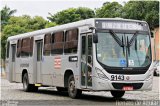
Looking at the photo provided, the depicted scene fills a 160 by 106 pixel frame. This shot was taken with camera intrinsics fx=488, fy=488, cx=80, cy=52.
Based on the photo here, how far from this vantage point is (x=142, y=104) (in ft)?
51.8

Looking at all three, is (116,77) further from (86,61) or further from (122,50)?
(86,61)

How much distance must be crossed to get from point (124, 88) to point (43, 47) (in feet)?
21.2

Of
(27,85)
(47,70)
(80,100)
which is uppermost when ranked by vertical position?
(47,70)

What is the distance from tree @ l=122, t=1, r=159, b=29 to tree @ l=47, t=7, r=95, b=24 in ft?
46.6

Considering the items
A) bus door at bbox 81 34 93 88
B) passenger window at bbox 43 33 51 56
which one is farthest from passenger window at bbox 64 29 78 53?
passenger window at bbox 43 33 51 56

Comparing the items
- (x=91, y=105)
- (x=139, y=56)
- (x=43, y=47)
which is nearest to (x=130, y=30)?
(x=139, y=56)

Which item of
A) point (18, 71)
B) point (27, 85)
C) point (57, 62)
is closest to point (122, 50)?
point (57, 62)

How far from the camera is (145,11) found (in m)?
64.9

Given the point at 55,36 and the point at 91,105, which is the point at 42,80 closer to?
the point at 55,36

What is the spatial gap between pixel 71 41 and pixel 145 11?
47.0 m

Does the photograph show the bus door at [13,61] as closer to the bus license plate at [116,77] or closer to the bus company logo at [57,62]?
the bus company logo at [57,62]

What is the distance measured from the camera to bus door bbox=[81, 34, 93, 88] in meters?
17.4

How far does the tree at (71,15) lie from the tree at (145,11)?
46.6ft

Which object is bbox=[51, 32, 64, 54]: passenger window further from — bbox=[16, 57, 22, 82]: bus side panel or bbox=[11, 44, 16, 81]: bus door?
bbox=[11, 44, 16, 81]: bus door
